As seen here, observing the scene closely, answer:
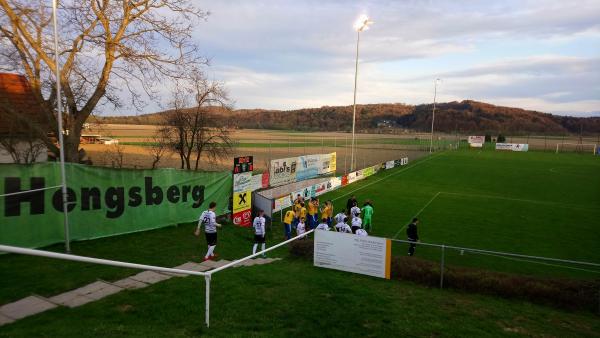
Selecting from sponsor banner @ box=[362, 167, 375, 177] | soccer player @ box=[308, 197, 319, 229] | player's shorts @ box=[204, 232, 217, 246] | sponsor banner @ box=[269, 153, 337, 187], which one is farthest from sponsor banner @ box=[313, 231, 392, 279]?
sponsor banner @ box=[362, 167, 375, 177]

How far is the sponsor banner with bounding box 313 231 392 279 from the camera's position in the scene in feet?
36.5

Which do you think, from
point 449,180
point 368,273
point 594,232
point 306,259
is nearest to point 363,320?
point 368,273

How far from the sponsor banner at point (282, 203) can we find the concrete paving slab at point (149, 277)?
11.1 meters

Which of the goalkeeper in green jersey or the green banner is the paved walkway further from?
the goalkeeper in green jersey

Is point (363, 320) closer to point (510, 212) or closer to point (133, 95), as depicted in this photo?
point (133, 95)

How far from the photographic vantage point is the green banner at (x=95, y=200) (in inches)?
433

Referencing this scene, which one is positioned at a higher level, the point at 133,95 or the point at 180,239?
the point at 133,95

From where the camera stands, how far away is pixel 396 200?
1049 inches

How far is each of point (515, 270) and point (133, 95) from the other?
16018 mm

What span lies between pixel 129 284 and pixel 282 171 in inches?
657

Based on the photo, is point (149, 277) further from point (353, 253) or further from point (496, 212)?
point (496, 212)

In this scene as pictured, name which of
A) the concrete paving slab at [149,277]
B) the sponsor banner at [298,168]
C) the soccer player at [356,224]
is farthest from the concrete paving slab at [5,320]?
the sponsor banner at [298,168]

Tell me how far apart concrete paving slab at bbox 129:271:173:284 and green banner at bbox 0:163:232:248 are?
378 centimetres

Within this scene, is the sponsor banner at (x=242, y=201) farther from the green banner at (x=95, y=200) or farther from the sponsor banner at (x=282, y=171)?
the sponsor banner at (x=282, y=171)
